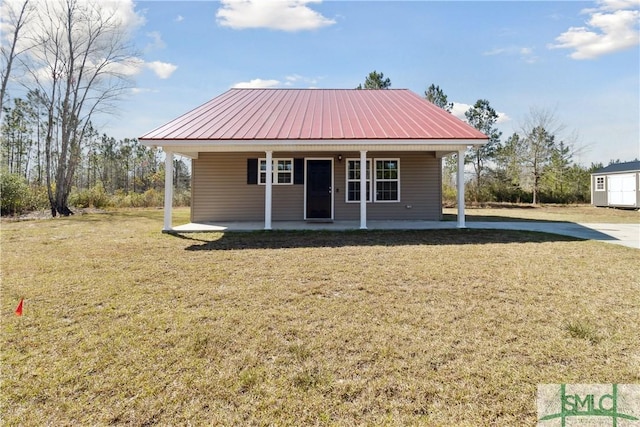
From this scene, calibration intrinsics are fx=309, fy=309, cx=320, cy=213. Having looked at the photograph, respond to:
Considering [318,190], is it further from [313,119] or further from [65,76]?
[65,76]

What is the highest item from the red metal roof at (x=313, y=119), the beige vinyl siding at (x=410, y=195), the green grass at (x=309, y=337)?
the red metal roof at (x=313, y=119)

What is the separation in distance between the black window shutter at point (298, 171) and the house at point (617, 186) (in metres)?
19.5

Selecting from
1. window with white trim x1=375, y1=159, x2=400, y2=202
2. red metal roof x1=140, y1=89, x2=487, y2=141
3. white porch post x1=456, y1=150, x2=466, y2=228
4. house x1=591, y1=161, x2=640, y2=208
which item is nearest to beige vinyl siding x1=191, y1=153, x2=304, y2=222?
red metal roof x1=140, y1=89, x2=487, y2=141

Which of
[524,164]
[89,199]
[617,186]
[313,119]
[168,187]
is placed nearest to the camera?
[168,187]

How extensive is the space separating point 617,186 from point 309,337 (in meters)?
24.2

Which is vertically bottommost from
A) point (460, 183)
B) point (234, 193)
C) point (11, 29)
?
point (234, 193)

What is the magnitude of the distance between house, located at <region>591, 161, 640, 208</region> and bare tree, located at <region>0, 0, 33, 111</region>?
1273 inches

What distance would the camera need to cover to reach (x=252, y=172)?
1037cm

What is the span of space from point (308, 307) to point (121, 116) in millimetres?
19111

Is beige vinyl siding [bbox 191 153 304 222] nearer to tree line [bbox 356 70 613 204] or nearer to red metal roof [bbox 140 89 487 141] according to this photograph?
red metal roof [bbox 140 89 487 141]

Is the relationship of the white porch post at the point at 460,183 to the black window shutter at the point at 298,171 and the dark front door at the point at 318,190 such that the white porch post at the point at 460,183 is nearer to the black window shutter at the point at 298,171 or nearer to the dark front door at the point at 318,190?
the dark front door at the point at 318,190

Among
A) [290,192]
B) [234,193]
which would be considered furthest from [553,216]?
[234,193]

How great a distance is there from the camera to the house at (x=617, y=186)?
1756 cm

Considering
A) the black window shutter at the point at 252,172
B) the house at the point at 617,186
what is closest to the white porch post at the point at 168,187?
the black window shutter at the point at 252,172
